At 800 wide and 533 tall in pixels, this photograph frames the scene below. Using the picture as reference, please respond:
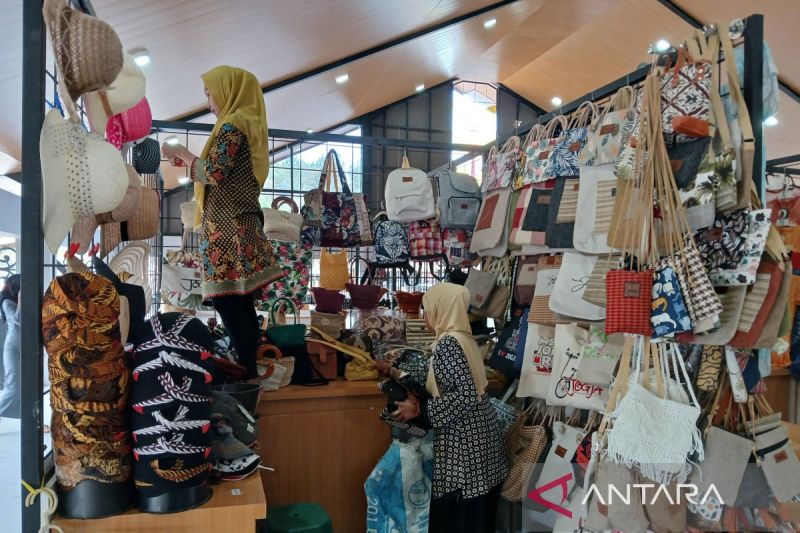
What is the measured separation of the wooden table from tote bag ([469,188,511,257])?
1.96 meters

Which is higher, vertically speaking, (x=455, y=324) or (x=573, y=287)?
(x=573, y=287)

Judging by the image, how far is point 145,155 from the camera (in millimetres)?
2871

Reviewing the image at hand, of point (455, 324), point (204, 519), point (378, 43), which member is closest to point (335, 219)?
point (455, 324)

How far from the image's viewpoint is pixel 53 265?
1.61m

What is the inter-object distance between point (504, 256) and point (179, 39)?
12.8 ft

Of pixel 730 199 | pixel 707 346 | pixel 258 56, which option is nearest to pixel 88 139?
pixel 730 199

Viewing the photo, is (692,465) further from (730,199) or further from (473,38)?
(473,38)

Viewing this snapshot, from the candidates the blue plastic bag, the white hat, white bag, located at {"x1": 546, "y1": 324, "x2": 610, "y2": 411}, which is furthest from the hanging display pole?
white bag, located at {"x1": 546, "y1": 324, "x2": 610, "y2": 411}

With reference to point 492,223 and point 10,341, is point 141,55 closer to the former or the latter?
point 10,341

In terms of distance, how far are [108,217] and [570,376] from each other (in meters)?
1.95

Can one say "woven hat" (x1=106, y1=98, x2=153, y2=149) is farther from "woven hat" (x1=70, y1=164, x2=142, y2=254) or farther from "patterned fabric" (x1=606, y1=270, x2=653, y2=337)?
"patterned fabric" (x1=606, y1=270, x2=653, y2=337)

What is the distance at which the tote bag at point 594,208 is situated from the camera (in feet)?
7.91

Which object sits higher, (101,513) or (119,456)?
(119,456)

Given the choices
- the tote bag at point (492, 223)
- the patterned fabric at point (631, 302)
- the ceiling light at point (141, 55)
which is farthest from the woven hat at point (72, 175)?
the ceiling light at point (141, 55)
